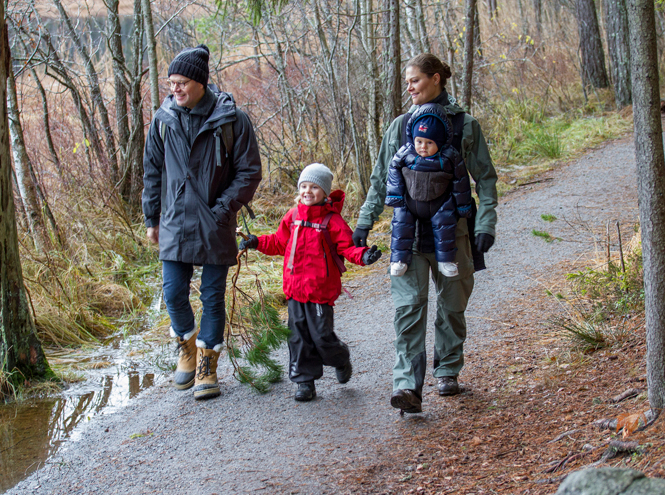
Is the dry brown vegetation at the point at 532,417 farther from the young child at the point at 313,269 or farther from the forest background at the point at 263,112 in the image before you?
the forest background at the point at 263,112

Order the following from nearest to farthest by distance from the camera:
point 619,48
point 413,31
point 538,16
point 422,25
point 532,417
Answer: point 532,417 → point 422,25 → point 413,31 → point 619,48 → point 538,16

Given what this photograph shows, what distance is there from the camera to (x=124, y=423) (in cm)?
418

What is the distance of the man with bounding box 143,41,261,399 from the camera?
4.14m

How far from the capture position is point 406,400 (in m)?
3.49

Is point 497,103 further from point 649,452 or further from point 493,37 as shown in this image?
point 649,452

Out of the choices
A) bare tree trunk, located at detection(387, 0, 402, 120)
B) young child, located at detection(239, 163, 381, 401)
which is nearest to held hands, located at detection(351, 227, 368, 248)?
young child, located at detection(239, 163, 381, 401)

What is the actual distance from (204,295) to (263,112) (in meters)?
→ 7.72

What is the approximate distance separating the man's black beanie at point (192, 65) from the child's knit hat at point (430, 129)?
1.54m

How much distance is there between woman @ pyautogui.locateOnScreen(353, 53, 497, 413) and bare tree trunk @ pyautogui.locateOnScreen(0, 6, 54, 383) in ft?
8.65

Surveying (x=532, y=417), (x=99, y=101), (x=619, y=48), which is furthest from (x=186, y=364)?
(x=619, y=48)

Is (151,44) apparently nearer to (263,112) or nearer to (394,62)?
(394,62)

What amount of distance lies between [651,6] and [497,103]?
413 inches

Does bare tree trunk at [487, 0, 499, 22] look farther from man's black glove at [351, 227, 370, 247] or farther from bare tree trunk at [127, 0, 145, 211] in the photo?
man's black glove at [351, 227, 370, 247]

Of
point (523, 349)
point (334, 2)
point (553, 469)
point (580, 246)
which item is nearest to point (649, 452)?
point (553, 469)
